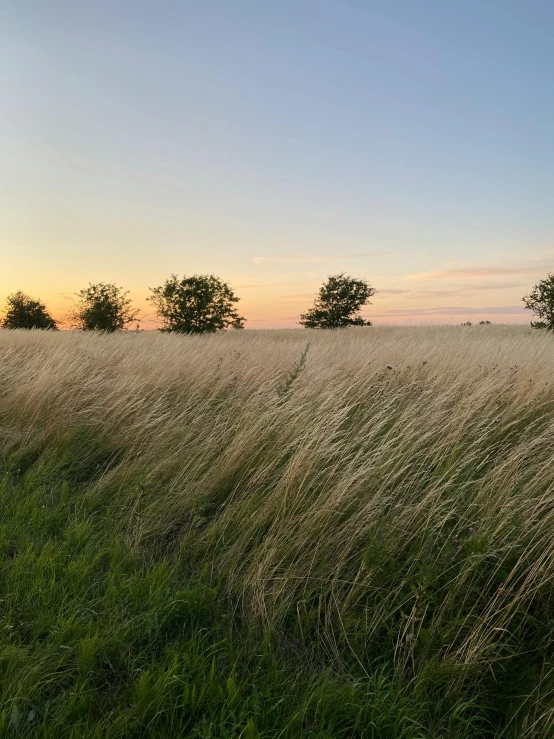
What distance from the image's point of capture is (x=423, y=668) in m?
2.27

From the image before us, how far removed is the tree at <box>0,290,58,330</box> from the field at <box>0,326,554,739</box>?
41429 millimetres

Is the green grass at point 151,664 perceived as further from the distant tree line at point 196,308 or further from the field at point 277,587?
the distant tree line at point 196,308

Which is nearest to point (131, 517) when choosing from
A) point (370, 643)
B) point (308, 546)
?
point (308, 546)

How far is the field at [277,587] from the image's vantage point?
81.6 inches

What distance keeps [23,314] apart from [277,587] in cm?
4474

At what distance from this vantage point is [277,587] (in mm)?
2781

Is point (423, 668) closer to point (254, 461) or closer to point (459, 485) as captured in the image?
point (459, 485)

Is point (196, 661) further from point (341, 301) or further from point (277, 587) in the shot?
point (341, 301)

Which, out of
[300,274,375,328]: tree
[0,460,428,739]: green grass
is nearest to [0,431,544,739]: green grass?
[0,460,428,739]: green grass

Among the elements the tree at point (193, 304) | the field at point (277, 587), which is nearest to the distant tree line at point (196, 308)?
the tree at point (193, 304)

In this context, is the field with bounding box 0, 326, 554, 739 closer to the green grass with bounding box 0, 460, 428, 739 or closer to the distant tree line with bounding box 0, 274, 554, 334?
the green grass with bounding box 0, 460, 428, 739

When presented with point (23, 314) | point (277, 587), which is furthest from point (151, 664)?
point (23, 314)

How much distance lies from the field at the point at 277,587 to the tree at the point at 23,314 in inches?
1631

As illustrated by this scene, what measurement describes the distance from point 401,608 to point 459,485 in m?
1.20
